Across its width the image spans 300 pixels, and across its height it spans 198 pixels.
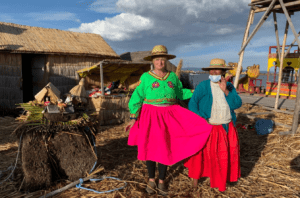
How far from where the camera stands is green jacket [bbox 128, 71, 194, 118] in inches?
131

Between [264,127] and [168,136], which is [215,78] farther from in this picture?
[264,127]

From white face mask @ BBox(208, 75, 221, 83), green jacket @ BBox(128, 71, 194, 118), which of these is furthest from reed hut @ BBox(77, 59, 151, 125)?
white face mask @ BBox(208, 75, 221, 83)

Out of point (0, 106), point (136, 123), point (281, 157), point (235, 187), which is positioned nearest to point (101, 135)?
point (136, 123)

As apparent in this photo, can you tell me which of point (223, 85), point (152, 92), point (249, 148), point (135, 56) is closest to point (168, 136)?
point (152, 92)

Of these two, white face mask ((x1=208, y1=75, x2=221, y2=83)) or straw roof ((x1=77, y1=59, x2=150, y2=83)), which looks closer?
white face mask ((x1=208, y1=75, x2=221, y2=83))

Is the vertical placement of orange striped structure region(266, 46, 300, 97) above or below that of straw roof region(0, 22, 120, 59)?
below

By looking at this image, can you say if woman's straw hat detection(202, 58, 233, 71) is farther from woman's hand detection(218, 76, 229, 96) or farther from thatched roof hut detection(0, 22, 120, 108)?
thatched roof hut detection(0, 22, 120, 108)

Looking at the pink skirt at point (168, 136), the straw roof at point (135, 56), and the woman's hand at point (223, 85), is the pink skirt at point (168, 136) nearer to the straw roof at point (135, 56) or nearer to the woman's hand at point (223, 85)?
the woman's hand at point (223, 85)

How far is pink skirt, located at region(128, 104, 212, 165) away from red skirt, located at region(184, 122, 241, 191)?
154mm

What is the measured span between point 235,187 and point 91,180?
97.4 inches

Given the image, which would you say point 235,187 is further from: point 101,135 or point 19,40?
point 19,40

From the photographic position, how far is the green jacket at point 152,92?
3326 millimetres

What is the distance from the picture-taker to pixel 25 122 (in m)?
3.40

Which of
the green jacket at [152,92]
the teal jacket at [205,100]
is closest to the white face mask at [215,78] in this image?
the teal jacket at [205,100]
